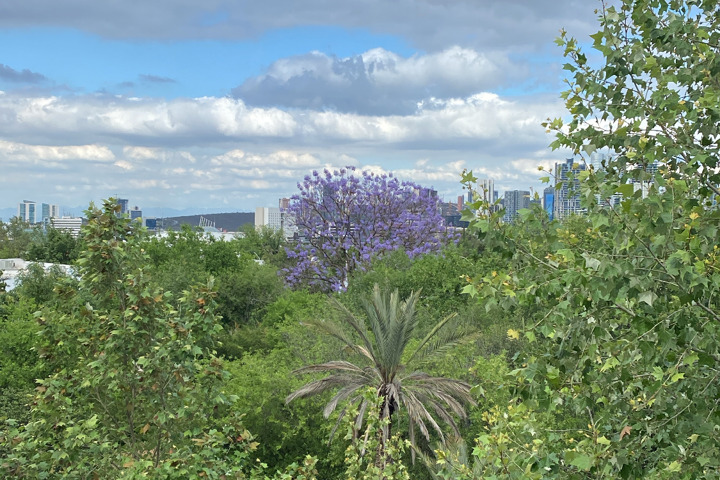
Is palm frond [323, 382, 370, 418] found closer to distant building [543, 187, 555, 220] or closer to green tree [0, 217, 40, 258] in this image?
distant building [543, 187, 555, 220]

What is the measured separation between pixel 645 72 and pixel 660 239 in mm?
2463

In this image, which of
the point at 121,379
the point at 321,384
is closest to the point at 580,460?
the point at 121,379

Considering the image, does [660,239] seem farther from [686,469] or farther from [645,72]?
[645,72]

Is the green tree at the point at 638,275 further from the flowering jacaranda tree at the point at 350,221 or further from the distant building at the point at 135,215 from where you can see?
the flowering jacaranda tree at the point at 350,221

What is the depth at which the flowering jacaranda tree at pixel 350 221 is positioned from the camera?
97.8 ft

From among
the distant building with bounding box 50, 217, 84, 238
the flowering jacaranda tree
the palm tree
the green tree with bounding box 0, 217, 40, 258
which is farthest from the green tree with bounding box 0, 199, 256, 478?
the green tree with bounding box 0, 217, 40, 258

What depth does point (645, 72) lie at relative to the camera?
249 inches

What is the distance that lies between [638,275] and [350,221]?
83.2 feet

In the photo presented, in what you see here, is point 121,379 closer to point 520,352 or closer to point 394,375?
point 520,352

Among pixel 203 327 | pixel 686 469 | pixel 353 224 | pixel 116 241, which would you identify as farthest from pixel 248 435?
pixel 353 224

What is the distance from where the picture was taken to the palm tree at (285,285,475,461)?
14.1 m

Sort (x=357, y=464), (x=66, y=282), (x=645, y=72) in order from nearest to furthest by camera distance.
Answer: (x=645, y=72)
(x=357, y=464)
(x=66, y=282)

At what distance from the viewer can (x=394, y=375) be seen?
49.1ft

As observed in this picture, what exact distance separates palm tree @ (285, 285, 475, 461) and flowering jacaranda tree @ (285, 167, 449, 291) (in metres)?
13.9
